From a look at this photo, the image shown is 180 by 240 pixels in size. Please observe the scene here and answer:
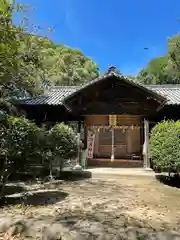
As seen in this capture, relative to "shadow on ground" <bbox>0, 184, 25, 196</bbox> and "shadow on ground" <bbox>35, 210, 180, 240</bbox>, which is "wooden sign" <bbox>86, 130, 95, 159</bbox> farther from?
"shadow on ground" <bbox>35, 210, 180, 240</bbox>

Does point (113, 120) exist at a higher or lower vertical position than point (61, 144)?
higher

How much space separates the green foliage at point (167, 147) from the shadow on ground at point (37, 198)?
4435mm

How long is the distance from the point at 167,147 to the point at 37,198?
5.57m

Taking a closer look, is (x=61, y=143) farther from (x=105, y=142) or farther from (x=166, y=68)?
(x=166, y=68)

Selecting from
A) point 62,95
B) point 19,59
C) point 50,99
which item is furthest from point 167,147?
point 62,95

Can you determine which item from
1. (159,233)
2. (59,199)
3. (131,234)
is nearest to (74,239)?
(131,234)

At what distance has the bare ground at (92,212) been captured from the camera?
5160mm

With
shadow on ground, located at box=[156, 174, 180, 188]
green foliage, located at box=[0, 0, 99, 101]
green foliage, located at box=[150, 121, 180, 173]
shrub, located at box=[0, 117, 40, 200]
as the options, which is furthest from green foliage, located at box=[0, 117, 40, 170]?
shadow on ground, located at box=[156, 174, 180, 188]

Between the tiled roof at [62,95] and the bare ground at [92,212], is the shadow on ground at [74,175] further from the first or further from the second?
the tiled roof at [62,95]

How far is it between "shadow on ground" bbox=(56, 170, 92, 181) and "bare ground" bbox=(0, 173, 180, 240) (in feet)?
4.71

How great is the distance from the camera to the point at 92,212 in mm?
6586

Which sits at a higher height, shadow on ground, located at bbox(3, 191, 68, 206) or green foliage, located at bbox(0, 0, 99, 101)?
green foliage, located at bbox(0, 0, 99, 101)

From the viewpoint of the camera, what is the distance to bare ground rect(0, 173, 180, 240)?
16.9 feet

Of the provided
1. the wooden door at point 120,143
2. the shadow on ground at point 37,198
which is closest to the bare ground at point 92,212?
the shadow on ground at point 37,198
